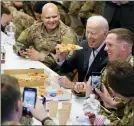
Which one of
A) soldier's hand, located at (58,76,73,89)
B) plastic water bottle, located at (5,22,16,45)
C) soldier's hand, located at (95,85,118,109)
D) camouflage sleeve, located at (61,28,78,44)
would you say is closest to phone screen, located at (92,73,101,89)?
soldier's hand, located at (95,85,118,109)

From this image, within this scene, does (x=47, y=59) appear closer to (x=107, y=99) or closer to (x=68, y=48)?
Result: (x=68, y=48)

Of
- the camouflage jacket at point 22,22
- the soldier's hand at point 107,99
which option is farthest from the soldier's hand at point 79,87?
the camouflage jacket at point 22,22

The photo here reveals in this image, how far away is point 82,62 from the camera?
12.4 ft

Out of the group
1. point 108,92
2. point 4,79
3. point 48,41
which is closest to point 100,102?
point 108,92

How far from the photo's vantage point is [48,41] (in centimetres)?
440

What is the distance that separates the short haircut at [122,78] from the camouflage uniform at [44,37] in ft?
5.77

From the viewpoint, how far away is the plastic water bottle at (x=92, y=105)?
2.62 m

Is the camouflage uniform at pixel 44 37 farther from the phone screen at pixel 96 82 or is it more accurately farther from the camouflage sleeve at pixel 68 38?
the phone screen at pixel 96 82

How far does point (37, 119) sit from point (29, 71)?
1088mm

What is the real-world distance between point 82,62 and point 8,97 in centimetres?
179

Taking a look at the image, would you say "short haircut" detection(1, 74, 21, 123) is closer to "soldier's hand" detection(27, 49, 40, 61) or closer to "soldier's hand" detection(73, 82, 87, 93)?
"soldier's hand" detection(73, 82, 87, 93)

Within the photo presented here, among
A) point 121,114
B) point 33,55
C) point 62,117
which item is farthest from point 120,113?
point 33,55

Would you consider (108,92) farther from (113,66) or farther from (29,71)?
(29,71)

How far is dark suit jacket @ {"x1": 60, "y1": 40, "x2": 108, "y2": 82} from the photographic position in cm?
364
